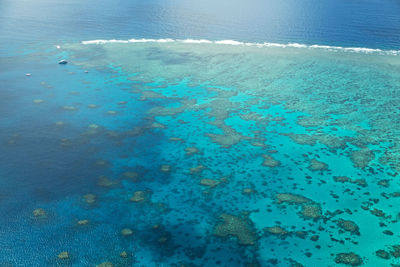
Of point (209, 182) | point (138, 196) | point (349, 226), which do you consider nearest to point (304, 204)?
point (349, 226)

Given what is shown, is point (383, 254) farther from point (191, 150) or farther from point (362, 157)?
point (191, 150)

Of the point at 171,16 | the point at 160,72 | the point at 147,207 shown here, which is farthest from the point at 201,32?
the point at 147,207

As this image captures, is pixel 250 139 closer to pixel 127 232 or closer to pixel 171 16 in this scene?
pixel 127 232

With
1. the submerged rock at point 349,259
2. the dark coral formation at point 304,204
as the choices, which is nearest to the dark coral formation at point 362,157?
the dark coral formation at point 304,204

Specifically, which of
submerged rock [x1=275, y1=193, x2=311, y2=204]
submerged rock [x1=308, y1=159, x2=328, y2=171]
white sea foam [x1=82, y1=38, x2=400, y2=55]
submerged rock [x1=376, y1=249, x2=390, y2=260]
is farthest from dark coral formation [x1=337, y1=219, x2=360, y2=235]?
white sea foam [x1=82, y1=38, x2=400, y2=55]

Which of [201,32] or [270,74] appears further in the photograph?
[201,32]
